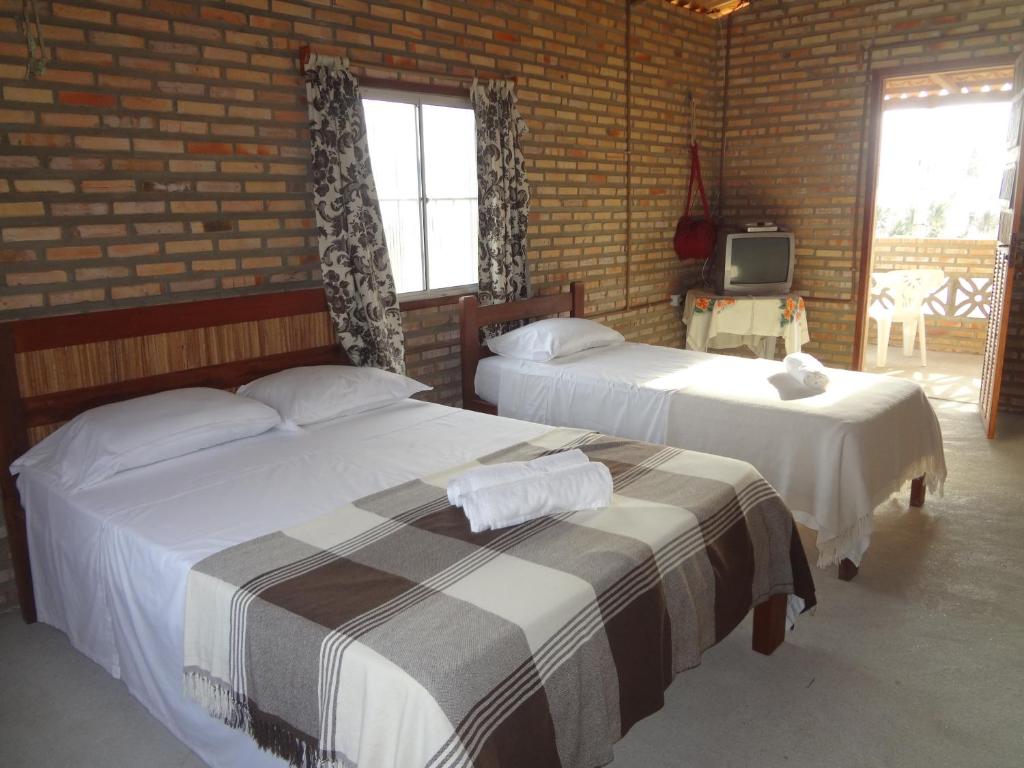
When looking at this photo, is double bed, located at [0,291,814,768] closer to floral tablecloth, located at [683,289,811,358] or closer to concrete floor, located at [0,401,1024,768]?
concrete floor, located at [0,401,1024,768]

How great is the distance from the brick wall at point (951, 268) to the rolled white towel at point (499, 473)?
5823mm

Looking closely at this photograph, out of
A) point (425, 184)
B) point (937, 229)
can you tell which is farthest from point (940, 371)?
point (425, 184)

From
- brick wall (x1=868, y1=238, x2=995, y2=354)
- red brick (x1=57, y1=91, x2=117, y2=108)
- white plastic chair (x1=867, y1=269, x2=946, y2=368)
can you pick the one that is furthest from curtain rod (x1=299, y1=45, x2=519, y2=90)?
brick wall (x1=868, y1=238, x2=995, y2=354)

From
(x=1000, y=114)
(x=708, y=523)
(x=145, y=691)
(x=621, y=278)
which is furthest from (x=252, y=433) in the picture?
(x=1000, y=114)

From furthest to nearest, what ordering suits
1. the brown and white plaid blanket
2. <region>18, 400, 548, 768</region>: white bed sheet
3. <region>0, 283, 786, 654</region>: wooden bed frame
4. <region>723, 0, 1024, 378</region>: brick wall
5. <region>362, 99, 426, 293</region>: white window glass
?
<region>723, 0, 1024, 378</region>: brick wall, <region>362, 99, 426, 293</region>: white window glass, <region>0, 283, 786, 654</region>: wooden bed frame, <region>18, 400, 548, 768</region>: white bed sheet, the brown and white plaid blanket

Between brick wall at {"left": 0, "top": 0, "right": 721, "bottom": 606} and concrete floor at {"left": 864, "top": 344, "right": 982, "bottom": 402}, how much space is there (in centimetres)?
306

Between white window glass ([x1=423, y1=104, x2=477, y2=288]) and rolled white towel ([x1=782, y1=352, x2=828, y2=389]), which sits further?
white window glass ([x1=423, y1=104, x2=477, y2=288])

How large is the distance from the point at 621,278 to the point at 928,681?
3501 millimetres

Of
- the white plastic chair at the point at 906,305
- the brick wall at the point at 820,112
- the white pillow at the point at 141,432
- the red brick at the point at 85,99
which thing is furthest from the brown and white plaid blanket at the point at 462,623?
the white plastic chair at the point at 906,305

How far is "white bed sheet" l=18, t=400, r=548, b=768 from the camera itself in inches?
73.7

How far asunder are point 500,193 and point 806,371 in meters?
1.83

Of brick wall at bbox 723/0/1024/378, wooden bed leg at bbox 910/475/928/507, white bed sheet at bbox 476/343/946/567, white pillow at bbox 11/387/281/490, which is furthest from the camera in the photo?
brick wall at bbox 723/0/1024/378

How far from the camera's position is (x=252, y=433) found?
2695 mm

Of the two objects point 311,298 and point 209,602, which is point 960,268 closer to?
point 311,298
